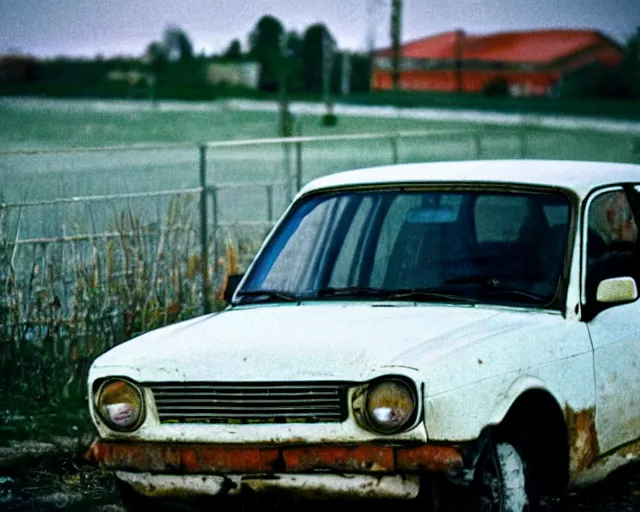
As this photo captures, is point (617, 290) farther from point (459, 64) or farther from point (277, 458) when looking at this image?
point (459, 64)

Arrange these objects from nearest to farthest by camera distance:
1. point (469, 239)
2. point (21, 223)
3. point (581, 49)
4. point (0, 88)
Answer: point (469, 239) < point (21, 223) < point (0, 88) < point (581, 49)

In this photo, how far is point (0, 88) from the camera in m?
19.6

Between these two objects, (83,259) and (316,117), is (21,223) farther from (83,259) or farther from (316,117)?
(316,117)

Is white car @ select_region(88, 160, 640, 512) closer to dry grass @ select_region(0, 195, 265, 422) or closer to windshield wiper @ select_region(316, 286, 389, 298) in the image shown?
windshield wiper @ select_region(316, 286, 389, 298)

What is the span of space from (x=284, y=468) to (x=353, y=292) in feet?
4.16

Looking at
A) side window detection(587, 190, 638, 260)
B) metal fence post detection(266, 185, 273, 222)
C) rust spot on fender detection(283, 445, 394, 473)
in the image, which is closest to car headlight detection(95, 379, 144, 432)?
rust spot on fender detection(283, 445, 394, 473)

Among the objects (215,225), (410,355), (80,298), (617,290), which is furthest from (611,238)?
(215,225)

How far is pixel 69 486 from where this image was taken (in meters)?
8.47

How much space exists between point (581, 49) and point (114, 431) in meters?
66.9

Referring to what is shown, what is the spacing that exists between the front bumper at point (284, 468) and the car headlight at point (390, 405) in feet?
0.25

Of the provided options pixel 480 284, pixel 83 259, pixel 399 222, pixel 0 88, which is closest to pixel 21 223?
pixel 83 259

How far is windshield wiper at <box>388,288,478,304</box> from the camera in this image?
282 inches

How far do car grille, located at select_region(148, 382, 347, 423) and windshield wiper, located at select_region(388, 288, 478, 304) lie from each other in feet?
3.47

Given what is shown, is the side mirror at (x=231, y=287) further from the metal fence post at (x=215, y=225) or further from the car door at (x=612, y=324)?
the metal fence post at (x=215, y=225)
